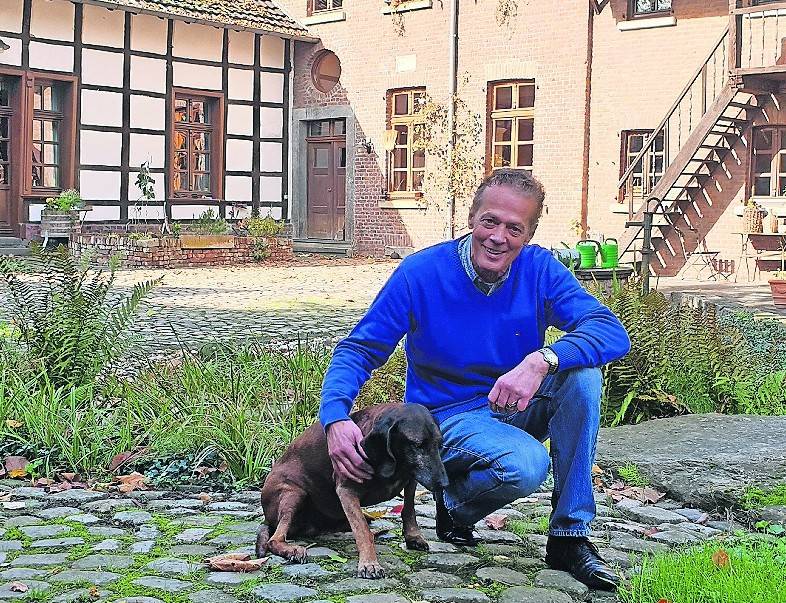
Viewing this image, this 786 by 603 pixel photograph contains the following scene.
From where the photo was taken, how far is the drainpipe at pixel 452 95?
20594mm

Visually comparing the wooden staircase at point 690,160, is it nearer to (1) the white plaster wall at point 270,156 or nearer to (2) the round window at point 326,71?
(2) the round window at point 326,71

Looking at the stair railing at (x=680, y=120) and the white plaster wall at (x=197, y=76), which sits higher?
the white plaster wall at (x=197, y=76)

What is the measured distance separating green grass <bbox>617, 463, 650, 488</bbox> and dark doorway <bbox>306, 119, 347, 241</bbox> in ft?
61.7

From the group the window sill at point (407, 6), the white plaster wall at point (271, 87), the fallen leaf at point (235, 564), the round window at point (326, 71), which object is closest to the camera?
the fallen leaf at point (235, 564)

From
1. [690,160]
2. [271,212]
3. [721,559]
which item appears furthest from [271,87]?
[721,559]

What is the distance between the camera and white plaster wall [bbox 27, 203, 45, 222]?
1947 cm

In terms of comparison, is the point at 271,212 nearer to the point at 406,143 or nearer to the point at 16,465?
the point at 406,143

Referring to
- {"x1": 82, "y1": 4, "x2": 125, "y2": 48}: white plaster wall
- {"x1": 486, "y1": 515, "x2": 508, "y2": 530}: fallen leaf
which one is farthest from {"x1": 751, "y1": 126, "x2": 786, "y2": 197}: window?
{"x1": 486, "y1": 515, "x2": 508, "y2": 530}: fallen leaf

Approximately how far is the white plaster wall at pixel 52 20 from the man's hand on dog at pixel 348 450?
17.7 m

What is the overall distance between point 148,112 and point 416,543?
1841 cm

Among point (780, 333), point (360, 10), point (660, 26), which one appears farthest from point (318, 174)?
point (780, 333)

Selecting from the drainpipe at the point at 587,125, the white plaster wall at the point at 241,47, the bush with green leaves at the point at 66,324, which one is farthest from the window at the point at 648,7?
the bush with green leaves at the point at 66,324

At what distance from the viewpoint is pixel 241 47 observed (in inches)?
877

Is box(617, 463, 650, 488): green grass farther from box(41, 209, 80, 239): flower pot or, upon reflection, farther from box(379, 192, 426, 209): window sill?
box(379, 192, 426, 209): window sill
